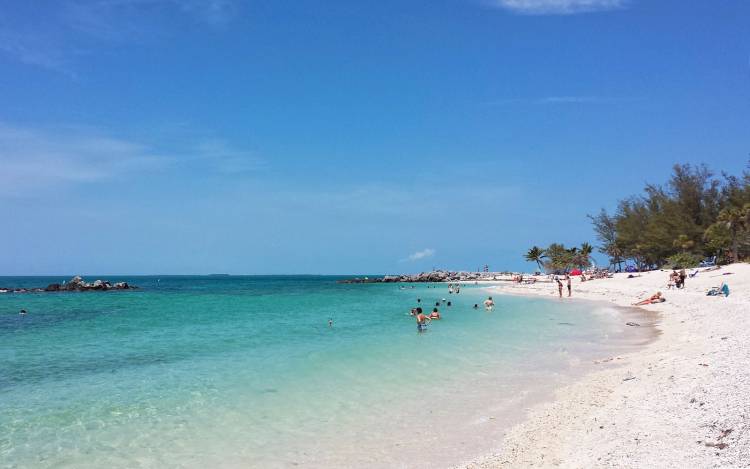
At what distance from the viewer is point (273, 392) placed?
12023mm

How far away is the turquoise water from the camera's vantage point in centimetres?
816

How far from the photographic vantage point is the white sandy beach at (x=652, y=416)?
6000mm

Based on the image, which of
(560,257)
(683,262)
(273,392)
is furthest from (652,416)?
(560,257)

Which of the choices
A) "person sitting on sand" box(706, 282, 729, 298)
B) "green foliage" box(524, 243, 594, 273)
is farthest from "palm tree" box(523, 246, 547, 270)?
"person sitting on sand" box(706, 282, 729, 298)

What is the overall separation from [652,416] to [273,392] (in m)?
8.28

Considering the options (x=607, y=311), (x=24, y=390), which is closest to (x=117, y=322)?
(x=24, y=390)

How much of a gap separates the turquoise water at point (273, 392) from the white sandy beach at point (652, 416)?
0.92m

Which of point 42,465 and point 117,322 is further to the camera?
point 117,322

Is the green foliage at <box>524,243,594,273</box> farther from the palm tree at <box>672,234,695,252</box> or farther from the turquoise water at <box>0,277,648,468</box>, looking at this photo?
the turquoise water at <box>0,277,648,468</box>

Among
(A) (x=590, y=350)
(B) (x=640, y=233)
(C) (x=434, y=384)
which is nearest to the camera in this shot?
(C) (x=434, y=384)

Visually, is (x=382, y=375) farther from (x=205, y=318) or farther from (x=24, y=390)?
(x=205, y=318)

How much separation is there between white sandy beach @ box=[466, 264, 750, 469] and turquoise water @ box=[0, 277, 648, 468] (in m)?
0.92

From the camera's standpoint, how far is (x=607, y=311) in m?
29.7

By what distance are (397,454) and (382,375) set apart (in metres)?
5.78
